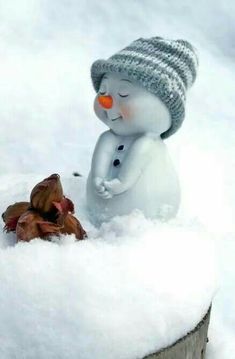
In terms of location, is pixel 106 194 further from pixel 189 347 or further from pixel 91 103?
pixel 91 103

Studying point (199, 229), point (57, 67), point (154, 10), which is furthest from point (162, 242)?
point (154, 10)

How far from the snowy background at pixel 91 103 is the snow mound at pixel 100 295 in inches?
3.8

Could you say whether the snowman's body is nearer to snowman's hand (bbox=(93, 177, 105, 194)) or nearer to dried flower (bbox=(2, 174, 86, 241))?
snowman's hand (bbox=(93, 177, 105, 194))

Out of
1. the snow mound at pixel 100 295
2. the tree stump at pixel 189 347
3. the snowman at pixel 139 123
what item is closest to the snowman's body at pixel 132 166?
the snowman at pixel 139 123

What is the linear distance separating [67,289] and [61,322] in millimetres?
52

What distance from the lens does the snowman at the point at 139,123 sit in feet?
4.70

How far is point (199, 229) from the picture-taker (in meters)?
1.44

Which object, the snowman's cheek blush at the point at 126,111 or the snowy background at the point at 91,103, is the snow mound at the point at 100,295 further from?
the snowman's cheek blush at the point at 126,111

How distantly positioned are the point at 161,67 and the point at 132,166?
188 millimetres

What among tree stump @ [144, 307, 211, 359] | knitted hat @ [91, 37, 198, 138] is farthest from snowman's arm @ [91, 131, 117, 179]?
tree stump @ [144, 307, 211, 359]

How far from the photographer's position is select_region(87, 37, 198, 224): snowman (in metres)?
1.43

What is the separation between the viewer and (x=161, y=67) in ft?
4.69

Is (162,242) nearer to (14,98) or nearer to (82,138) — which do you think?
(82,138)

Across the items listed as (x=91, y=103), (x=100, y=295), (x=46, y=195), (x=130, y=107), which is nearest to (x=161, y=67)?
(x=130, y=107)
